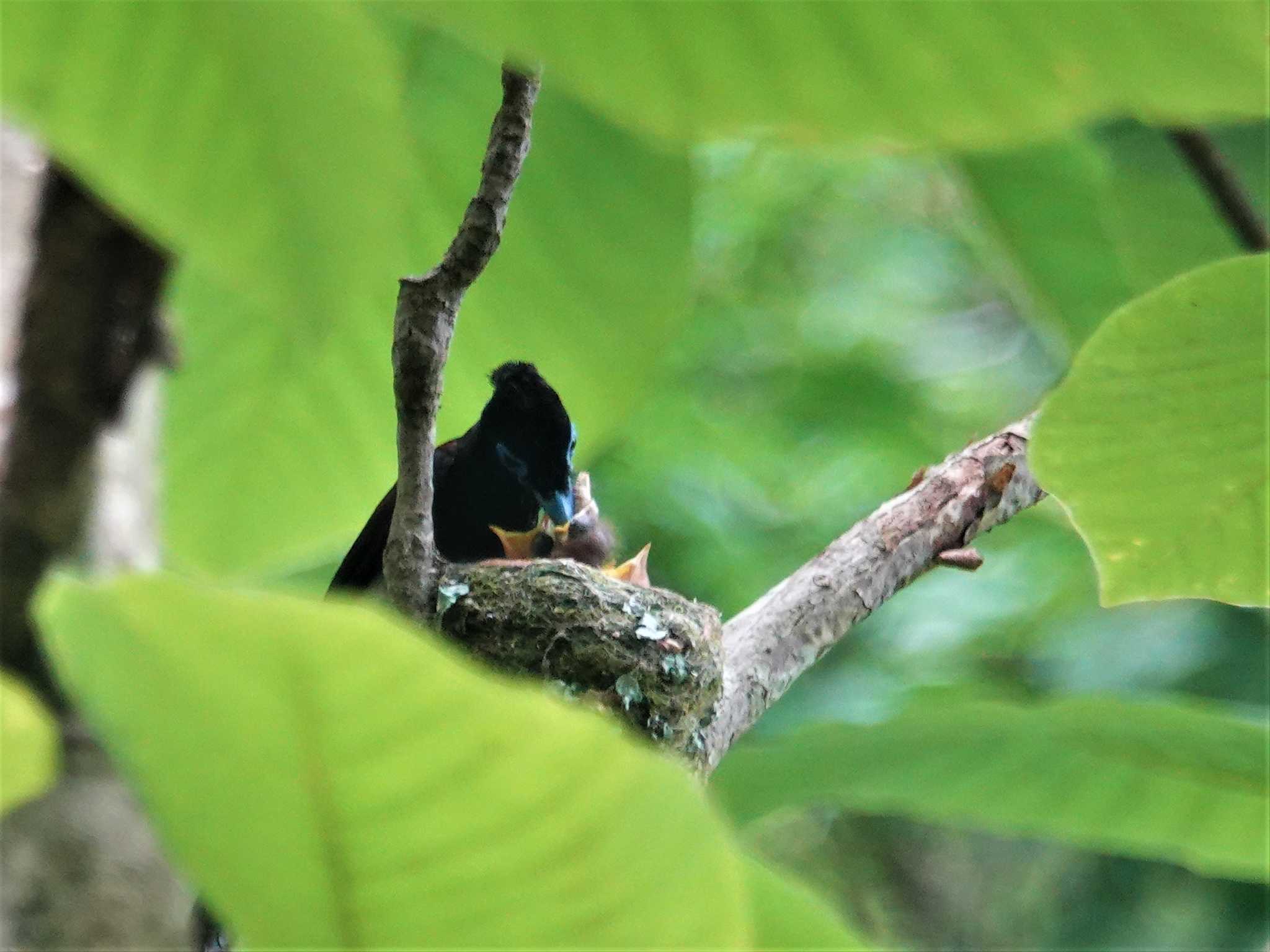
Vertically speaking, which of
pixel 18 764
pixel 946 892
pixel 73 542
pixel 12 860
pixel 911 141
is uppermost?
pixel 911 141

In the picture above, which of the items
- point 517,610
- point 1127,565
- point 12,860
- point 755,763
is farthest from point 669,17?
point 12,860

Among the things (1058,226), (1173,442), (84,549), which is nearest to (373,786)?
(1173,442)

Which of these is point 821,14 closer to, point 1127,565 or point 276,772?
point 276,772

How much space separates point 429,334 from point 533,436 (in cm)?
185

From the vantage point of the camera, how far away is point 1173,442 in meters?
0.94

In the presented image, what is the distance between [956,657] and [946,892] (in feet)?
8.79

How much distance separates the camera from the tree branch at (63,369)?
104 inches

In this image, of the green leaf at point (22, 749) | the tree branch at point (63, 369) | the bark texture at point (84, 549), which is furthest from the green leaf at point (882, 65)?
the bark texture at point (84, 549)

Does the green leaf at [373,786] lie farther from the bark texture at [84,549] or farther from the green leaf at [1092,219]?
the bark texture at [84,549]

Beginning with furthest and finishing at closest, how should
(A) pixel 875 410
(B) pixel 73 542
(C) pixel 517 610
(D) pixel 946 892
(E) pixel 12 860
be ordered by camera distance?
(D) pixel 946 892, (A) pixel 875 410, (B) pixel 73 542, (E) pixel 12 860, (C) pixel 517 610

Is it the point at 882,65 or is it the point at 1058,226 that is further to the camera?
→ the point at 1058,226

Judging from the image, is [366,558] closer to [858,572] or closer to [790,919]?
[858,572]

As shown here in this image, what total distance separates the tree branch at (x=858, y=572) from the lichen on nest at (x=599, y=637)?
52 mm

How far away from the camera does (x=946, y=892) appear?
720 cm
